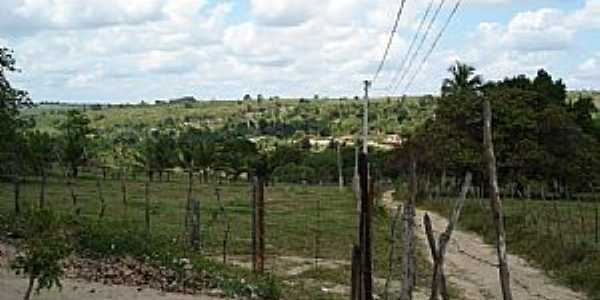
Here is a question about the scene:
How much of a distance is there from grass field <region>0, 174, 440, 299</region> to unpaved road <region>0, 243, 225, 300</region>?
107 inches

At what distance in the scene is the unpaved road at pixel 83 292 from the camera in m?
13.3

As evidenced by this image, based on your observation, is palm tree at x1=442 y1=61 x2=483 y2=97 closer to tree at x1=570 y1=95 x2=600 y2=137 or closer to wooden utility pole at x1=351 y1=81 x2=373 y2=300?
tree at x1=570 y1=95 x2=600 y2=137

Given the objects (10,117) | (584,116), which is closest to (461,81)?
(584,116)

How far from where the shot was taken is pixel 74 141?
6231cm

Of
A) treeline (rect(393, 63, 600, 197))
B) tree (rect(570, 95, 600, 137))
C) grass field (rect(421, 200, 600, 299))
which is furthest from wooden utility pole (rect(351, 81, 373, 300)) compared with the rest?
tree (rect(570, 95, 600, 137))

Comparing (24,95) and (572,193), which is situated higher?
(24,95)

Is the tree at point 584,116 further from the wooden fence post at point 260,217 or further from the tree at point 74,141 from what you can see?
the wooden fence post at point 260,217

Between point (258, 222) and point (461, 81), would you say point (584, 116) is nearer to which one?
point (461, 81)

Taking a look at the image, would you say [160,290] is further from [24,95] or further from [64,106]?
[64,106]

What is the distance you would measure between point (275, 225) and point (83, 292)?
1785cm

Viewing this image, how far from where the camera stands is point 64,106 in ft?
522

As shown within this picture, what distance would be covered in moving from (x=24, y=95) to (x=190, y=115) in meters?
108

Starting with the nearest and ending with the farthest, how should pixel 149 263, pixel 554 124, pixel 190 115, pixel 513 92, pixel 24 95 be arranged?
1. pixel 149 263
2. pixel 24 95
3. pixel 554 124
4. pixel 513 92
5. pixel 190 115

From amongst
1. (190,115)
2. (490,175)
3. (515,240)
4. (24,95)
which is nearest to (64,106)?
(190,115)
